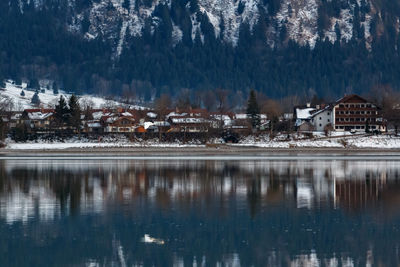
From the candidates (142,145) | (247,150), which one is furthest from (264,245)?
(142,145)

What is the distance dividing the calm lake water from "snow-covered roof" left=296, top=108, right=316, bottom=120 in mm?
74667

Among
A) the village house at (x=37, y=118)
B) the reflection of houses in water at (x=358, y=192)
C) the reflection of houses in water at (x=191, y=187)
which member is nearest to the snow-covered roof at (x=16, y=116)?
the village house at (x=37, y=118)

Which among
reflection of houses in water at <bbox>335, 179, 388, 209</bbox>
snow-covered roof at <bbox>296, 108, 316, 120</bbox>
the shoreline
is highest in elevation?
snow-covered roof at <bbox>296, 108, 316, 120</bbox>

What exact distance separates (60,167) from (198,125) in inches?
2429

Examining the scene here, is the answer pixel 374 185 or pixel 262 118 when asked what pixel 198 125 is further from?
pixel 374 185

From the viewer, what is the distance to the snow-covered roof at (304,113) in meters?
128

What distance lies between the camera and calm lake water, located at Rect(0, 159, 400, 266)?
84.7ft

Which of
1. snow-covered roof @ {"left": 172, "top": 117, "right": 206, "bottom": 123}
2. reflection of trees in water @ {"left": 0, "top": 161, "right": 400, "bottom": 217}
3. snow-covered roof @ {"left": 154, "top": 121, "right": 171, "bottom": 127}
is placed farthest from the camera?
snow-covered roof @ {"left": 154, "top": 121, "right": 171, "bottom": 127}

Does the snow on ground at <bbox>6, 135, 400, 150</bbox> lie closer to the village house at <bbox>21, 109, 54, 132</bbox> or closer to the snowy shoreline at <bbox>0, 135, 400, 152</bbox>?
the snowy shoreline at <bbox>0, 135, 400, 152</bbox>

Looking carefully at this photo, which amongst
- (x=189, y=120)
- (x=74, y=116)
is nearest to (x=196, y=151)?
(x=74, y=116)

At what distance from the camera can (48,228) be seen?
101 feet

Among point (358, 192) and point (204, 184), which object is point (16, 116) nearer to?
point (204, 184)

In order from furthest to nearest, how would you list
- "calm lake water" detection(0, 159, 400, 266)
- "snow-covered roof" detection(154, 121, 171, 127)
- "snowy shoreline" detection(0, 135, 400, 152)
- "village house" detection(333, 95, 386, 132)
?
"snow-covered roof" detection(154, 121, 171, 127) → "village house" detection(333, 95, 386, 132) → "snowy shoreline" detection(0, 135, 400, 152) → "calm lake water" detection(0, 159, 400, 266)

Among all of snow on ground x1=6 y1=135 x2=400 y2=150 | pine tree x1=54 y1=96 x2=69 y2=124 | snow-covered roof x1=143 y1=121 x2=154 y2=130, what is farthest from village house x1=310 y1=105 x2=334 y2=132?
pine tree x1=54 y1=96 x2=69 y2=124
